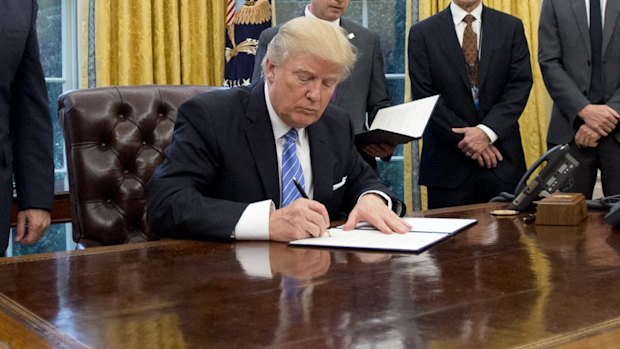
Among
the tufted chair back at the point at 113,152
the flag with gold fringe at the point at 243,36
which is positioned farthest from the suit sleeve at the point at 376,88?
the tufted chair back at the point at 113,152

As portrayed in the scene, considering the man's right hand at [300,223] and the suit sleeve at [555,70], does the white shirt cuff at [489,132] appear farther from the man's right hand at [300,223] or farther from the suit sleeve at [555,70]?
the man's right hand at [300,223]

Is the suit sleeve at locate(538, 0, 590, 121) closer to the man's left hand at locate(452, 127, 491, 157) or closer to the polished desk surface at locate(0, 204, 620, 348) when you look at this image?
the man's left hand at locate(452, 127, 491, 157)

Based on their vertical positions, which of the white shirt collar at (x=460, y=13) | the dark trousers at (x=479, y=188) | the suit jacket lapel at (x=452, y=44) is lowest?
the dark trousers at (x=479, y=188)

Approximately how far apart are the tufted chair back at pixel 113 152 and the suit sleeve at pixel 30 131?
0.18m

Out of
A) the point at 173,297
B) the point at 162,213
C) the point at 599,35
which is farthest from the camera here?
the point at 599,35

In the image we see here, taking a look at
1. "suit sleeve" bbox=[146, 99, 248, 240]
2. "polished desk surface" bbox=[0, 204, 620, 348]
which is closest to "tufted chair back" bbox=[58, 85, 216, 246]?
"suit sleeve" bbox=[146, 99, 248, 240]

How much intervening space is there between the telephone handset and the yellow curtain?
8.58 feet

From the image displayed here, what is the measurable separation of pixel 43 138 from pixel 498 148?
7.76 ft

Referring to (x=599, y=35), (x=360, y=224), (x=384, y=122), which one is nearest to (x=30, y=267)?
(x=360, y=224)

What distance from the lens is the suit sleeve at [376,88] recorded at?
4395 mm

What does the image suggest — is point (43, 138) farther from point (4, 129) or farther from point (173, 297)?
point (173, 297)

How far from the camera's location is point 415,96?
4.46 metres

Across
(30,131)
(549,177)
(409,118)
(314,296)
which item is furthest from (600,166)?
(314,296)

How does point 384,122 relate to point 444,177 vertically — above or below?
above
